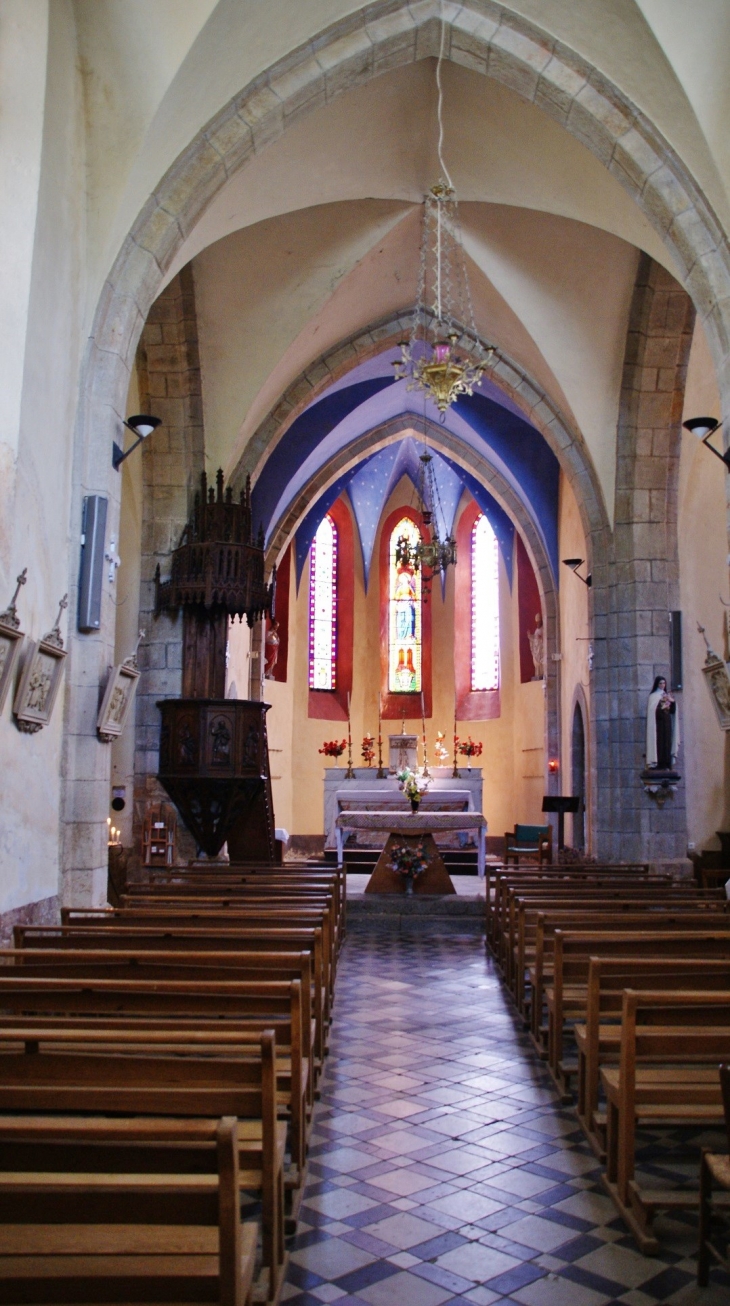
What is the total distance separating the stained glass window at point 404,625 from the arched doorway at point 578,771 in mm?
6858

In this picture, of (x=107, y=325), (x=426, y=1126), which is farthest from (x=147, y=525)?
(x=426, y=1126)

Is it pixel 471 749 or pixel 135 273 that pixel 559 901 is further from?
pixel 471 749

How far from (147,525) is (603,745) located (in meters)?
6.11

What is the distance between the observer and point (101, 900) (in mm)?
8289

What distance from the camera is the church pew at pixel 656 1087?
12.0 ft

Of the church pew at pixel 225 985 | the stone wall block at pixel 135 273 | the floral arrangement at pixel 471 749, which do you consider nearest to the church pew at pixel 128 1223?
the church pew at pixel 225 985

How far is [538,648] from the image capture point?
1998 cm

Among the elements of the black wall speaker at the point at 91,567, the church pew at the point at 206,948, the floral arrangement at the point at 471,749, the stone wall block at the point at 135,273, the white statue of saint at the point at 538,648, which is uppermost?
the stone wall block at the point at 135,273

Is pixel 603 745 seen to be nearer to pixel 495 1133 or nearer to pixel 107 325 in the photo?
pixel 107 325

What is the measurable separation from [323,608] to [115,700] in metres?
15.7

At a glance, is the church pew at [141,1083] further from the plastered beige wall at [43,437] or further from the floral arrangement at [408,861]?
the floral arrangement at [408,861]

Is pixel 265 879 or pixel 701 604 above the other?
pixel 701 604

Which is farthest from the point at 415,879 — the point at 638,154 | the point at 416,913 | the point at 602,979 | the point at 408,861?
the point at 602,979

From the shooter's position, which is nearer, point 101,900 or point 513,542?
point 101,900
